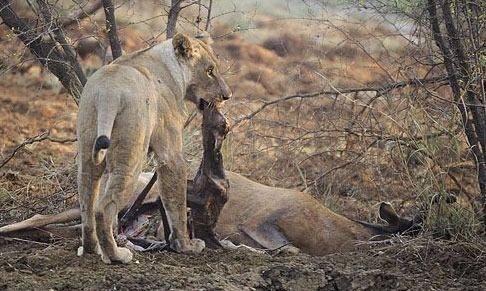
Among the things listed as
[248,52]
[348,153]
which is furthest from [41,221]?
[248,52]

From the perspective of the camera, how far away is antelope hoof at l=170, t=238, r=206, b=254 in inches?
208

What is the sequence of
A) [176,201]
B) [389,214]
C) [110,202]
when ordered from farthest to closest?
1. [389,214]
2. [176,201]
3. [110,202]

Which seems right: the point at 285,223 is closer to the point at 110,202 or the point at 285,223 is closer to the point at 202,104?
the point at 202,104

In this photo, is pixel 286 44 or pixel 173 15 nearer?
pixel 173 15

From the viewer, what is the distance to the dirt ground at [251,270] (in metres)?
4.59

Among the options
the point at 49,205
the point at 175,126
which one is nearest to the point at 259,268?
the point at 175,126

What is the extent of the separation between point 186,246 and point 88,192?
0.72 m

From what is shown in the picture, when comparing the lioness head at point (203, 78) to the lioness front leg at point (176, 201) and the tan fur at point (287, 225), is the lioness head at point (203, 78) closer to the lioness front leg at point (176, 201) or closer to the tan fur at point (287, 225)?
the lioness front leg at point (176, 201)

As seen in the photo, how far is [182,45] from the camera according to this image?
5301 millimetres

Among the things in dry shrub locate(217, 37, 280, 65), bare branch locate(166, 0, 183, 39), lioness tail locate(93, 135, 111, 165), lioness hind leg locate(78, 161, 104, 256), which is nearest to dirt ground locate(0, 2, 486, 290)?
lioness hind leg locate(78, 161, 104, 256)

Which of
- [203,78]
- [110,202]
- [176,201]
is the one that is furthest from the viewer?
[203,78]

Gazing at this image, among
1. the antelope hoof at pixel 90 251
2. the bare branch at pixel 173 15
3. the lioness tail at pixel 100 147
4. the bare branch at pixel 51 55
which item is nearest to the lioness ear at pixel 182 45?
the lioness tail at pixel 100 147

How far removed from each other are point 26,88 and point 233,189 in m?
6.21

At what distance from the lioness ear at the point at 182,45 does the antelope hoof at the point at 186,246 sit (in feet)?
3.25
